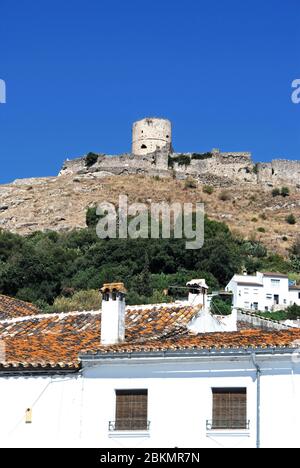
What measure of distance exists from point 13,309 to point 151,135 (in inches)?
3457

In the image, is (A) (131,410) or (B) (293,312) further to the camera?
(B) (293,312)

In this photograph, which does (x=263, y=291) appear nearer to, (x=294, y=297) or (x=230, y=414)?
(x=294, y=297)

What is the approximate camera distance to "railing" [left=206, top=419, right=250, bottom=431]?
17109 mm

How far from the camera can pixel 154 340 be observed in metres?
19.9

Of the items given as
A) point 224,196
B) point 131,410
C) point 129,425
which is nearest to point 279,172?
point 224,196

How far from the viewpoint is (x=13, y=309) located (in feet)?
95.3

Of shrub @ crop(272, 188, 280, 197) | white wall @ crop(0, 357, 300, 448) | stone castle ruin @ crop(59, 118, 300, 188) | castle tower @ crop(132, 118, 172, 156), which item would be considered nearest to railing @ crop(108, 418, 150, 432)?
white wall @ crop(0, 357, 300, 448)

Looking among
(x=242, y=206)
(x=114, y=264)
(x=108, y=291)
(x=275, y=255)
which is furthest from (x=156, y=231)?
(x=108, y=291)

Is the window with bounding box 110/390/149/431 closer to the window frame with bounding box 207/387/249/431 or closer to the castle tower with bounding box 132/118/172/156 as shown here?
the window frame with bounding box 207/387/249/431

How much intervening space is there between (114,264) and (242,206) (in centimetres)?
3646

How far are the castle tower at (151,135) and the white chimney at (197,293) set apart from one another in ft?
298

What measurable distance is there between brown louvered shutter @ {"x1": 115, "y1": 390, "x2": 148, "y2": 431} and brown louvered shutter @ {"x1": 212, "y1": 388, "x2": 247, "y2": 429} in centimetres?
132

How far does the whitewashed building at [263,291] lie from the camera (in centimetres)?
6825

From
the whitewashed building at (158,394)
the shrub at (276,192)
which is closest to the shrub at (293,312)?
the whitewashed building at (158,394)
